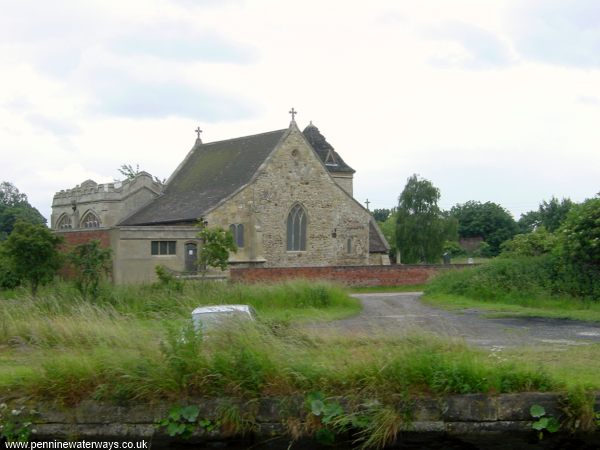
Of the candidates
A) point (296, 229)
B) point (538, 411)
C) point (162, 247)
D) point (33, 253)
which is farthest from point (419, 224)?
point (538, 411)

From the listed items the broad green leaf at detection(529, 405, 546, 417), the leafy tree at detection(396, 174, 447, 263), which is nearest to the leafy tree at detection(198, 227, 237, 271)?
the broad green leaf at detection(529, 405, 546, 417)

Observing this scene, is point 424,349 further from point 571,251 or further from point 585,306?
point 571,251

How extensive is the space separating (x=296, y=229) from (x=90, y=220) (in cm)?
1578

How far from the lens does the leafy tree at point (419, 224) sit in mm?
64688

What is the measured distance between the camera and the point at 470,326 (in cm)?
1969

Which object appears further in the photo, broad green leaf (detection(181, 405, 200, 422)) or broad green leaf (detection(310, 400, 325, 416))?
broad green leaf (detection(181, 405, 200, 422))

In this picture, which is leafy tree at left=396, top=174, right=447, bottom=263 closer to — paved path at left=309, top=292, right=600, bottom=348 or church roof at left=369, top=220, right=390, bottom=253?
church roof at left=369, top=220, right=390, bottom=253

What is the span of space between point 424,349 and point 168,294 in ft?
43.7

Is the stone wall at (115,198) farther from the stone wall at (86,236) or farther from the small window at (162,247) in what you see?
the small window at (162,247)

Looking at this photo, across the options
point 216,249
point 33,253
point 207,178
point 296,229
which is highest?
point 207,178

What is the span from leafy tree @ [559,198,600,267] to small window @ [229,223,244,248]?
71.0 feet

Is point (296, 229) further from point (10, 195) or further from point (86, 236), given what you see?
point (10, 195)

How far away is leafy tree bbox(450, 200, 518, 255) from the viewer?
9112 cm

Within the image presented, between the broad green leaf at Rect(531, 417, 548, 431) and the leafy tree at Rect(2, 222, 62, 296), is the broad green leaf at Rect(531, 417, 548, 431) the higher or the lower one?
the lower one
